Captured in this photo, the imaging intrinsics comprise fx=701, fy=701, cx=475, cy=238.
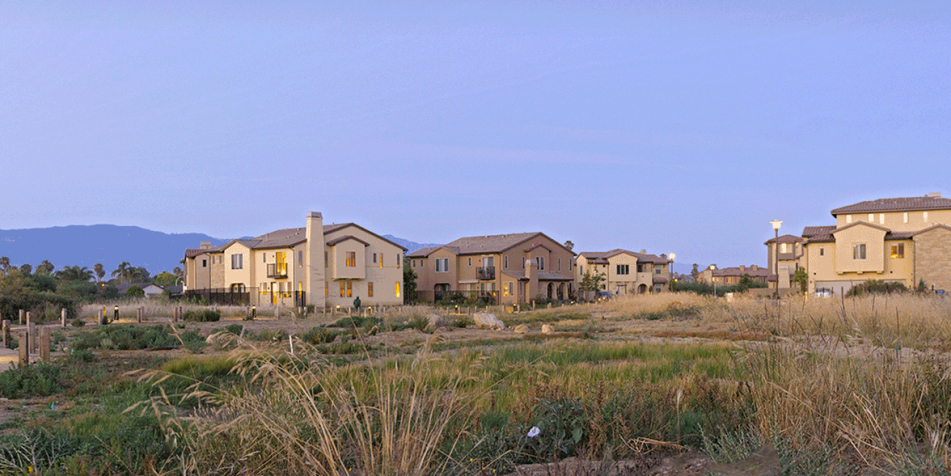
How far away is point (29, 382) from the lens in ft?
34.2

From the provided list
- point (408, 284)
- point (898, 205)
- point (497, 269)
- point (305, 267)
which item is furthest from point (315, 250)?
point (898, 205)

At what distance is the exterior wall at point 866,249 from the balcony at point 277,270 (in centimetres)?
4108

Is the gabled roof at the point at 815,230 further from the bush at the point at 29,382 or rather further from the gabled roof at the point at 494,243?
the bush at the point at 29,382

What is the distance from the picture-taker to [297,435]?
14.6 ft

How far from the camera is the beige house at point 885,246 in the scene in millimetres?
49656

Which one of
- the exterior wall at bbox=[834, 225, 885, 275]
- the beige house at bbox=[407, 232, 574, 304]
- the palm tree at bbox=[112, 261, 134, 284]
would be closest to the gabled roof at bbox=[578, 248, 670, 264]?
the beige house at bbox=[407, 232, 574, 304]

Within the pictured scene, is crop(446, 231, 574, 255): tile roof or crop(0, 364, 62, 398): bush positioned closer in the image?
crop(0, 364, 62, 398): bush

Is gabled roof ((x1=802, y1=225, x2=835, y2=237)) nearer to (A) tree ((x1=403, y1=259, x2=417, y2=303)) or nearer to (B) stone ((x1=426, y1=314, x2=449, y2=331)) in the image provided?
(A) tree ((x1=403, y1=259, x2=417, y2=303))

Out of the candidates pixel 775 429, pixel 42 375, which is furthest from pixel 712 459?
pixel 42 375

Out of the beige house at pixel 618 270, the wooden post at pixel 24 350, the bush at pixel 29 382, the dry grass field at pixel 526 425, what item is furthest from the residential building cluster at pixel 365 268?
the dry grass field at pixel 526 425

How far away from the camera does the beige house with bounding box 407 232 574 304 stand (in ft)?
195

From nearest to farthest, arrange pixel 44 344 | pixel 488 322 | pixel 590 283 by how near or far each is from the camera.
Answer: pixel 44 344, pixel 488 322, pixel 590 283

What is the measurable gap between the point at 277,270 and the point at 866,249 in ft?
142

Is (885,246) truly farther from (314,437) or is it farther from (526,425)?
(314,437)
